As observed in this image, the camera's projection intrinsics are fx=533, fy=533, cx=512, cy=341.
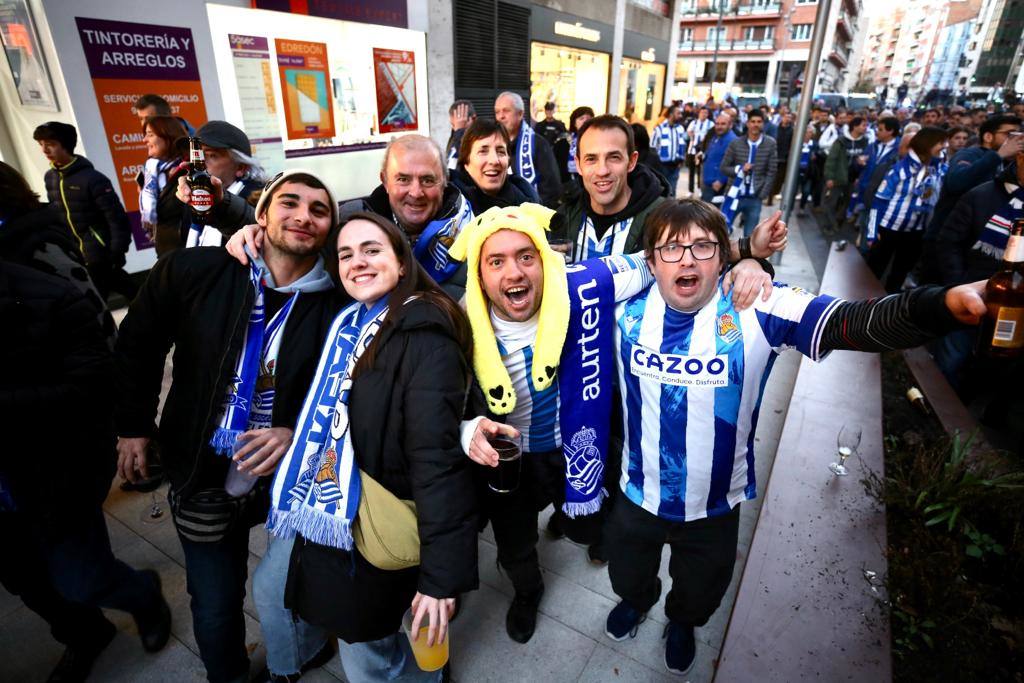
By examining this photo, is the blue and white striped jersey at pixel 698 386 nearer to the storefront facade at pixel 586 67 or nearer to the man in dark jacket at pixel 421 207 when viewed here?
the man in dark jacket at pixel 421 207

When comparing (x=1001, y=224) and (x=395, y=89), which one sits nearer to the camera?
(x=1001, y=224)

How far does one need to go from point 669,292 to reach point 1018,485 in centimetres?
254

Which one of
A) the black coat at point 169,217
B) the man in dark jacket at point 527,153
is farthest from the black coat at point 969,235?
the black coat at point 169,217

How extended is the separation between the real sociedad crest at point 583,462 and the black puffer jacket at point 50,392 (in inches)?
74.5

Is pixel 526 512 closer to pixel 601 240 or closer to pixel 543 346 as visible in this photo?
pixel 543 346

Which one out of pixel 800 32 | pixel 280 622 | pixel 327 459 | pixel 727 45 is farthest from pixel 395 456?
pixel 800 32

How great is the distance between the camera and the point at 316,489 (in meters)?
1.88

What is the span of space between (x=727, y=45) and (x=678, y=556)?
62582mm

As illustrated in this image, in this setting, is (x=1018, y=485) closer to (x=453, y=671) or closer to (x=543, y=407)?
(x=543, y=407)

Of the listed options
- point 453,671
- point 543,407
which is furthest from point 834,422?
point 453,671

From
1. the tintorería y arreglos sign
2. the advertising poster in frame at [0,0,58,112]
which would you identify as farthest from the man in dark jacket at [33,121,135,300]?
the advertising poster in frame at [0,0,58,112]

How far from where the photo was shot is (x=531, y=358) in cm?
223

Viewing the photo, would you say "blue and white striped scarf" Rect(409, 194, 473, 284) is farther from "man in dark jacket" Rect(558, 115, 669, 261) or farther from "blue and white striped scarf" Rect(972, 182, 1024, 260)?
"blue and white striped scarf" Rect(972, 182, 1024, 260)

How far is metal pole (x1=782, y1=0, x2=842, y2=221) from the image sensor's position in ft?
24.7
